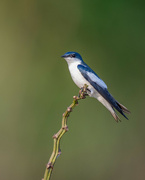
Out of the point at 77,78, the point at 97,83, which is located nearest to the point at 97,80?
the point at 97,83

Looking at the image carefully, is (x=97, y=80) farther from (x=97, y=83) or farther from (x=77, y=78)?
(x=77, y=78)

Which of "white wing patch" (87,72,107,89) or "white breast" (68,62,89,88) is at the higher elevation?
"white breast" (68,62,89,88)

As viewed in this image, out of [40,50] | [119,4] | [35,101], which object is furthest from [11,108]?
[119,4]

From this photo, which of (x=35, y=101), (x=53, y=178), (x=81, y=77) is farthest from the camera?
(x=35, y=101)

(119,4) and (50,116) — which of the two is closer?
(50,116)

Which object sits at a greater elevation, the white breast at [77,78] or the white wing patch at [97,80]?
the white breast at [77,78]

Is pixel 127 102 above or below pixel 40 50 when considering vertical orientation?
below

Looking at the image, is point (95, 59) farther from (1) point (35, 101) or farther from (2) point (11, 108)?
(2) point (11, 108)

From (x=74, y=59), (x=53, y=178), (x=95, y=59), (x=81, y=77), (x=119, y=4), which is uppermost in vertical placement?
(x=119, y=4)

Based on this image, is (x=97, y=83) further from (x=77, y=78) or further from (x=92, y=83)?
(x=77, y=78)

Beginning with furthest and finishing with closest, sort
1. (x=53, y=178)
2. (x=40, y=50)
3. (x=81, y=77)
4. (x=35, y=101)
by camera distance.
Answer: (x=40, y=50) → (x=35, y=101) → (x=53, y=178) → (x=81, y=77)
